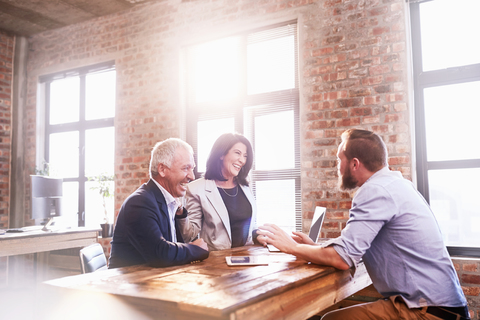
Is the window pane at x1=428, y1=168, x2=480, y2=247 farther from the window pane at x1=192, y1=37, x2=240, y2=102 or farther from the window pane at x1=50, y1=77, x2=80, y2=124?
the window pane at x1=50, y1=77, x2=80, y2=124

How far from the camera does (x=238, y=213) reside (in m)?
2.86

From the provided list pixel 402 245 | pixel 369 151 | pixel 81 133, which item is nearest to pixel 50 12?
pixel 81 133

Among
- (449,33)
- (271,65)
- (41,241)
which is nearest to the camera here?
(449,33)

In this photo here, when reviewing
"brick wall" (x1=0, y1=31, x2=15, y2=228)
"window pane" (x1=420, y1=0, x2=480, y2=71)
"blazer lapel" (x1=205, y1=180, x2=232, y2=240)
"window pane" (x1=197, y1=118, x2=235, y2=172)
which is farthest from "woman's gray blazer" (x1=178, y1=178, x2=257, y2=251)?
"brick wall" (x1=0, y1=31, x2=15, y2=228)

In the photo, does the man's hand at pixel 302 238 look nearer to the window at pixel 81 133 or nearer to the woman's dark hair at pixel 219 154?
the woman's dark hair at pixel 219 154

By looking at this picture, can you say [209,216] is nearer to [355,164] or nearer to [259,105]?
[355,164]

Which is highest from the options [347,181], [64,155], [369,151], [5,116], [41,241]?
[5,116]

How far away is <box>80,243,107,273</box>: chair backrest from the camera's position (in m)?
2.18

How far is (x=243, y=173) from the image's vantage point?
10.1ft

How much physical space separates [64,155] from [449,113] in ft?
15.9

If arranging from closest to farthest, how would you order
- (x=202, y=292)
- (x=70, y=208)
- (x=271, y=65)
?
(x=202, y=292)
(x=271, y=65)
(x=70, y=208)

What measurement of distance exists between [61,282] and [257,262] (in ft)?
2.88

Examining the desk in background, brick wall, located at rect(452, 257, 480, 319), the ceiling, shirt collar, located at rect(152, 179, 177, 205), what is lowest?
brick wall, located at rect(452, 257, 480, 319)

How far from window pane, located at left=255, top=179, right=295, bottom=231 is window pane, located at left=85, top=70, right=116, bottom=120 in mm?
2464
